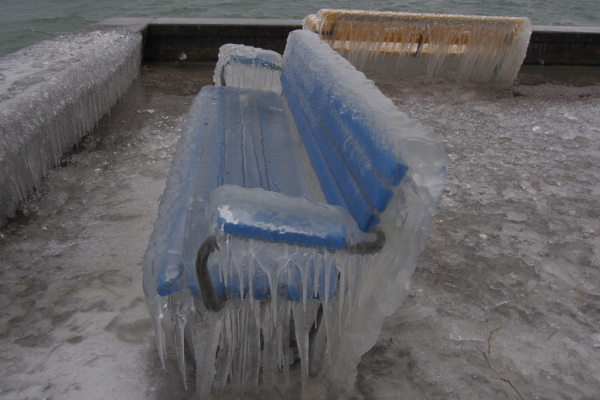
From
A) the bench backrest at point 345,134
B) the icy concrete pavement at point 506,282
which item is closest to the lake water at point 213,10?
the bench backrest at point 345,134

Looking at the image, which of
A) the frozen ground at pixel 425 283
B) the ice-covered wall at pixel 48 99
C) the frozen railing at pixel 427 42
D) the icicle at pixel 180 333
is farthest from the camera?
the frozen railing at pixel 427 42

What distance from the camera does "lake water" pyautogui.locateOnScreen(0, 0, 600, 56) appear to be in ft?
30.6

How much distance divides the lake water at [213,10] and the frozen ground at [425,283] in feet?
22.7

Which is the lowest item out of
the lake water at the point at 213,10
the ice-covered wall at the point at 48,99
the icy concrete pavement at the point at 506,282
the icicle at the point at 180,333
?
the icy concrete pavement at the point at 506,282

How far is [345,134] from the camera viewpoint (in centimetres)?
163

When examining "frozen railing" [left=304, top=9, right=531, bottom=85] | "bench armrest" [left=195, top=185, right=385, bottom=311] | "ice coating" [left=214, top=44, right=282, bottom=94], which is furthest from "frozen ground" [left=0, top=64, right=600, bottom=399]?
"frozen railing" [left=304, top=9, right=531, bottom=85]

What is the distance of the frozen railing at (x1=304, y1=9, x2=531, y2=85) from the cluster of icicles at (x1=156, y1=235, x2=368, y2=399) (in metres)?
4.12

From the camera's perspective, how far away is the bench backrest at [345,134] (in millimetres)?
1342

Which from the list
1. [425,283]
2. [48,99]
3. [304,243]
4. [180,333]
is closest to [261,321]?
[180,333]

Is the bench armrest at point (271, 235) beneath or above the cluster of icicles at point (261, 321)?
above

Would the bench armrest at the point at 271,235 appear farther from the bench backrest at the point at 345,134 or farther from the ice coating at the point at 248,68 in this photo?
the ice coating at the point at 248,68

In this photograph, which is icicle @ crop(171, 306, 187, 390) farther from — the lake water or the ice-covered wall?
the lake water

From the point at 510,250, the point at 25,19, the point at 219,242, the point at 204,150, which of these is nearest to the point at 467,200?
the point at 510,250

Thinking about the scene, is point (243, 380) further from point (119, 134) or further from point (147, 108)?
point (147, 108)
